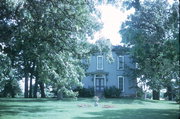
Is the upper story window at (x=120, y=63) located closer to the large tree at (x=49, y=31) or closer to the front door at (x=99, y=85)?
the front door at (x=99, y=85)

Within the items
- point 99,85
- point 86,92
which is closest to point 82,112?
point 86,92

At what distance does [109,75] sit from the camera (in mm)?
41938

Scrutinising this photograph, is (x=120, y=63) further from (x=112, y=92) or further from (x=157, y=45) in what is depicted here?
(x=157, y=45)

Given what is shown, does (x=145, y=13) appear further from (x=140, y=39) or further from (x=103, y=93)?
(x=140, y=39)

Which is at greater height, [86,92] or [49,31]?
[49,31]

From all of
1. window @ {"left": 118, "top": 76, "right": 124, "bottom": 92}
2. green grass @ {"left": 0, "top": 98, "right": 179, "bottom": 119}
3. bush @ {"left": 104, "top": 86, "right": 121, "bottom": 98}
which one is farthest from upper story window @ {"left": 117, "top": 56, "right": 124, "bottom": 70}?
green grass @ {"left": 0, "top": 98, "right": 179, "bottom": 119}

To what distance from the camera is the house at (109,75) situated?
136ft

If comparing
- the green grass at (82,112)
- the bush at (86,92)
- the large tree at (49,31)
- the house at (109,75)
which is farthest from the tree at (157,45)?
the house at (109,75)

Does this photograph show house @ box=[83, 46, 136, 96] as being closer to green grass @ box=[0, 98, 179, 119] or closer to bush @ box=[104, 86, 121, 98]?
bush @ box=[104, 86, 121, 98]

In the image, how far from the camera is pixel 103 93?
4044 cm

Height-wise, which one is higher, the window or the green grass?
the window

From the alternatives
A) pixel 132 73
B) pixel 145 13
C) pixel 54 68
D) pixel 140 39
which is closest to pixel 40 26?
pixel 54 68

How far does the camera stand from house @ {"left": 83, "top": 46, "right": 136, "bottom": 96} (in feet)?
136

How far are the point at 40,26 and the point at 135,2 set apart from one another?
803 cm
